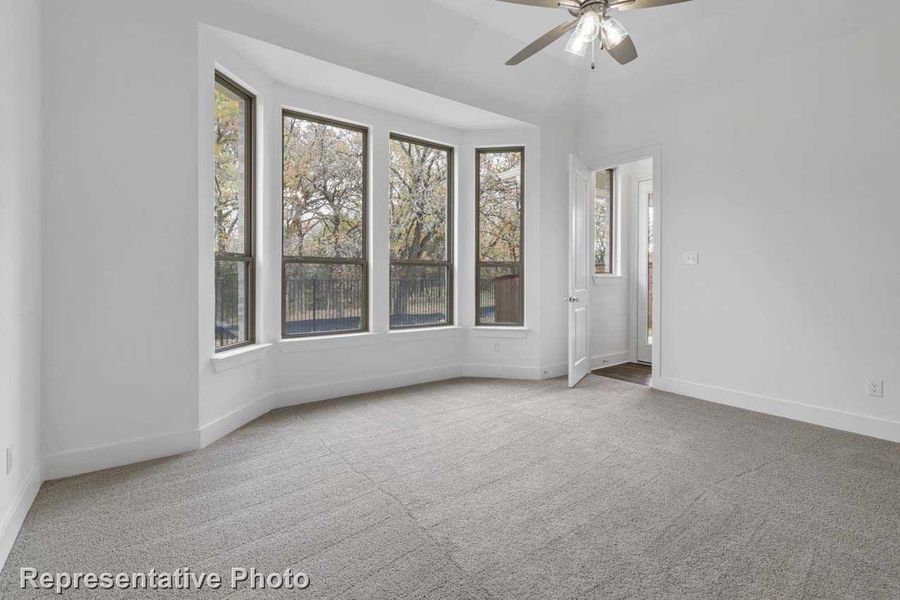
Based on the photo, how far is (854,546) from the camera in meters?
1.83

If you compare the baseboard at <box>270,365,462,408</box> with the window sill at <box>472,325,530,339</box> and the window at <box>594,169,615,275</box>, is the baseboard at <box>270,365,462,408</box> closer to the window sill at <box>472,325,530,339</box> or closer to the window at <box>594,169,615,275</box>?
the window sill at <box>472,325,530,339</box>

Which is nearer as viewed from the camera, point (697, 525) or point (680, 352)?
point (697, 525)

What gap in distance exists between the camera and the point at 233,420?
10.5 ft

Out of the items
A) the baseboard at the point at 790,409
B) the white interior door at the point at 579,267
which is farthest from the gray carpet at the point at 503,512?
the white interior door at the point at 579,267

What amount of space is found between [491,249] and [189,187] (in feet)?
9.77

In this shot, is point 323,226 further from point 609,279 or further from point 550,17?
point 609,279

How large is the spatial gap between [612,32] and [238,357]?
3.10 m

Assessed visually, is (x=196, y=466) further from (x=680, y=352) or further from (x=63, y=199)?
(x=680, y=352)

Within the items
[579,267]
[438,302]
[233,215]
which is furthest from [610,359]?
[233,215]

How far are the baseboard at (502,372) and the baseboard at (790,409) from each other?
3.86 ft

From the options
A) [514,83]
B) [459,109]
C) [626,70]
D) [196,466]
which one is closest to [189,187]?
[196,466]

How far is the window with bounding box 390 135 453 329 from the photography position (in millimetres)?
4555

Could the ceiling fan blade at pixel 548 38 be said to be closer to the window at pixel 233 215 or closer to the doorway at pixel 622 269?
the window at pixel 233 215

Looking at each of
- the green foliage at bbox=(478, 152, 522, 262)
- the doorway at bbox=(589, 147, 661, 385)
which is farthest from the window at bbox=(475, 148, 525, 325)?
the doorway at bbox=(589, 147, 661, 385)
